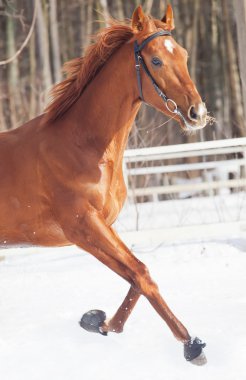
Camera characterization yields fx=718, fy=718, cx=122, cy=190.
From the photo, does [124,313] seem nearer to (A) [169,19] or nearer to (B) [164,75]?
(B) [164,75]

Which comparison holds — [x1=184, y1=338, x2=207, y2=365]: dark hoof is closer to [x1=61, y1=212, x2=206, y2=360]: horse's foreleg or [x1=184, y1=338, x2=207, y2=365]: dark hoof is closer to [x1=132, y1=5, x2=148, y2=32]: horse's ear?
[x1=61, y1=212, x2=206, y2=360]: horse's foreleg

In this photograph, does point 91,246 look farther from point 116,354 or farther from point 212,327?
point 212,327

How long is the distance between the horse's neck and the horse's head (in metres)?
0.11

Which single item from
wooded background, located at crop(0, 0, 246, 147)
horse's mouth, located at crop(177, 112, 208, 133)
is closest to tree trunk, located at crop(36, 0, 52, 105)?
wooded background, located at crop(0, 0, 246, 147)

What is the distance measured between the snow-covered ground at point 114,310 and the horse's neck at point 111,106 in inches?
46.8

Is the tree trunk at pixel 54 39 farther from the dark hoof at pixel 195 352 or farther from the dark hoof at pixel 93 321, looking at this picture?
the dark hoof at pixel 195 352

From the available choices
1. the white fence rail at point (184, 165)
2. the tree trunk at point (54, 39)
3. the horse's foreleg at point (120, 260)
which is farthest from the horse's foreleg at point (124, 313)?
the tree trunk at point (54, 39)

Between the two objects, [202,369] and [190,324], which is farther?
[190,324]

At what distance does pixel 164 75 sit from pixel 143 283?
1.16 m

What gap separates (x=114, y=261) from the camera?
4062 millimetres

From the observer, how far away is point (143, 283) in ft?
13.3

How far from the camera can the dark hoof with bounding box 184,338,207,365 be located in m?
3.93

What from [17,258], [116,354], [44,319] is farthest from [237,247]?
[116,354]

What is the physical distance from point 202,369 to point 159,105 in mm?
1458
